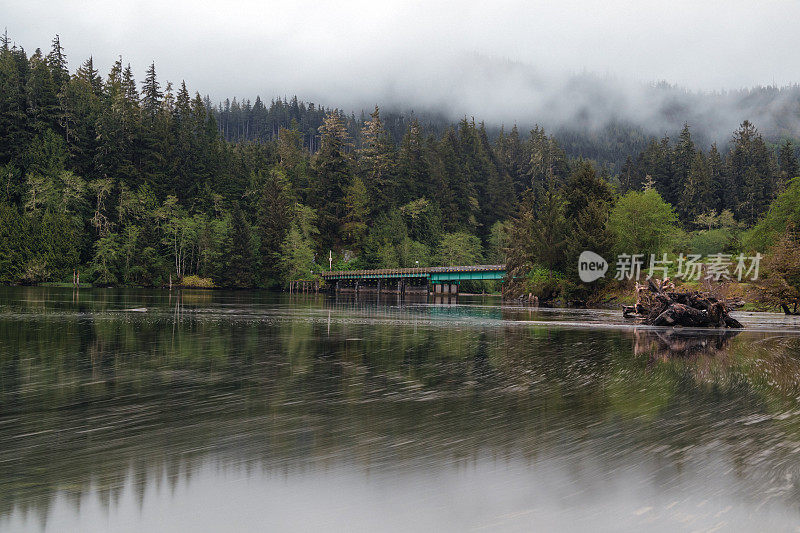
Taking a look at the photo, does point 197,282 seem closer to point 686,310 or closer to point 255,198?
point 255,198

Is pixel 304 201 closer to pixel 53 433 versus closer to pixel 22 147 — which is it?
pixel 22 147

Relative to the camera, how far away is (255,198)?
13062 centimetres

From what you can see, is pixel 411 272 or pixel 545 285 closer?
pixel 545 285

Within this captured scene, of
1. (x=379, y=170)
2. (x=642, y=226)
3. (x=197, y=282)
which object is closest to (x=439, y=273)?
(x=642, y=226)

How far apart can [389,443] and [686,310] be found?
29.5 m

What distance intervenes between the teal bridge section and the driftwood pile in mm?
55080

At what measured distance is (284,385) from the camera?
13078mm

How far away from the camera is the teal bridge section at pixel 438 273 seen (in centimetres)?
9556

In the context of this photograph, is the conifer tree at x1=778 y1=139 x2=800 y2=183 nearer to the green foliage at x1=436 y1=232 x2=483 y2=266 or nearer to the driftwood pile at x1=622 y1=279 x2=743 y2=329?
the green foliage at x1=436 y1=232 x2=483 y2=266

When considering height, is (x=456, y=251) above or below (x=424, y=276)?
above

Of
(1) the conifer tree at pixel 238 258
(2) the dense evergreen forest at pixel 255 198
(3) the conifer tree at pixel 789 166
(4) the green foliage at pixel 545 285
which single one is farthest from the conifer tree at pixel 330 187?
(3) the conifer tree at pixel 789 166

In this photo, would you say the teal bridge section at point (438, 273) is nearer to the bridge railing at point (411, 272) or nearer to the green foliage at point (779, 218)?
the bridge railing at point (411, 272)

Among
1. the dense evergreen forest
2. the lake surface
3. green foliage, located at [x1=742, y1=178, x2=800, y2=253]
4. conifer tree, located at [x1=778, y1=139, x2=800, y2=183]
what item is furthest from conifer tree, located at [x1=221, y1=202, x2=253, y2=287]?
conifer tree, located at [x1=778, y1=139, x2=800, y2=183]

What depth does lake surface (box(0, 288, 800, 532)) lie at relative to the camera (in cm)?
609
